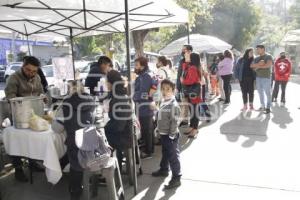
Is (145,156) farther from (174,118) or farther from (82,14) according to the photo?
(82,14)

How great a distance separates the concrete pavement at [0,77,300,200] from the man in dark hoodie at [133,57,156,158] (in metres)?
0.63

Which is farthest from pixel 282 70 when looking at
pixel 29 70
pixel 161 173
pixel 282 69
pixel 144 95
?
pixel 29 70

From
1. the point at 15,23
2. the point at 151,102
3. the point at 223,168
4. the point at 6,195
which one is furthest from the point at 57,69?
the point at 223,168

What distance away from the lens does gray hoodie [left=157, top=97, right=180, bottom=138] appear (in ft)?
16.3

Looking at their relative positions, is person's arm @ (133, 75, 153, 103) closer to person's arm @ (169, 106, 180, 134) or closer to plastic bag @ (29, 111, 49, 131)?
person's arm @ (169, 106, 180, 134)

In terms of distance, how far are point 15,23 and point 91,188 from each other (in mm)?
4923

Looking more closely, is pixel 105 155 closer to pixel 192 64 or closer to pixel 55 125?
pixel 55 125

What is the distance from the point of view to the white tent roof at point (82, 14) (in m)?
6.73

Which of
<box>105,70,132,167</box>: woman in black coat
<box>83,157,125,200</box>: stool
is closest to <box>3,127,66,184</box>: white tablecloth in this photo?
<box>83,157,125,200</box>: stool

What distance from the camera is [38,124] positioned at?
468cm

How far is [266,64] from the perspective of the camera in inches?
379

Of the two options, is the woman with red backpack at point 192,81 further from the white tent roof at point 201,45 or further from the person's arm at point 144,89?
the white tent roof at point 201,45

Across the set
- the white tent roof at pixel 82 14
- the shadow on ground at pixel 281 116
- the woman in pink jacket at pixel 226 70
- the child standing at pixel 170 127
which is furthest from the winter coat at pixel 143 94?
the woman in pink jacket at pixel 226 70

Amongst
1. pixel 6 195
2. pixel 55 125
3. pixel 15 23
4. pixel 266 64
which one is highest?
pixel 15 23
